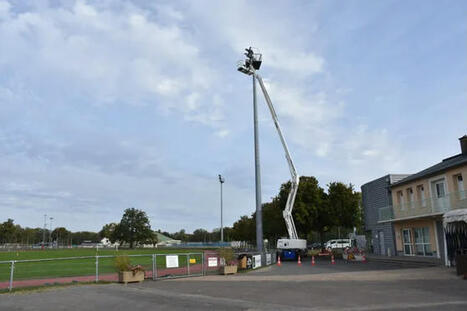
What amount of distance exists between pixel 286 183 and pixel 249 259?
70.5ft

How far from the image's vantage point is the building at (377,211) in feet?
120

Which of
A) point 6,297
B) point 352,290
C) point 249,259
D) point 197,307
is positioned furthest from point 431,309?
point 249,259

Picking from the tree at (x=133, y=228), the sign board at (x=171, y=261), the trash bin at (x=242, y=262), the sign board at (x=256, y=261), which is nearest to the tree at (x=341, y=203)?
the sign board at (x=256, y=261)

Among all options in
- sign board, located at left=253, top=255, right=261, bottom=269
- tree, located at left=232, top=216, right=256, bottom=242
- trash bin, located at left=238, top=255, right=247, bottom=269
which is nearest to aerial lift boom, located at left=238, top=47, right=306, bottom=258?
sign board, located at left=253, top=255, right=261, bottom=269

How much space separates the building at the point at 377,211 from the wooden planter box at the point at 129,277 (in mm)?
25823

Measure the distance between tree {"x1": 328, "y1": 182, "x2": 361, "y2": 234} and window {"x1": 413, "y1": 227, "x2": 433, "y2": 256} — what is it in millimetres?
11217

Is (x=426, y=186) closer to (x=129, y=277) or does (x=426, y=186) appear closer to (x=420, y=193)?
(x=420, y=193)

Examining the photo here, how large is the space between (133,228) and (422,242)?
9263 cm

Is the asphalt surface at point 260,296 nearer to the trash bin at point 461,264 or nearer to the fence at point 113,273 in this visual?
the trash bin at point 461,264

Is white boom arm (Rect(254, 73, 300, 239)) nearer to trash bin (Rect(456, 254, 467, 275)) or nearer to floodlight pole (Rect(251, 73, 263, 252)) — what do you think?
floodlight pole (Rect(251, 73, 263, 252))

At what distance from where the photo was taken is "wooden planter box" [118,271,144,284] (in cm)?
1728

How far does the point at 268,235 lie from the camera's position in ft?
232

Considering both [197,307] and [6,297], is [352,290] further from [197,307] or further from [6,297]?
[6,297]

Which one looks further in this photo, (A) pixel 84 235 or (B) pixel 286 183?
(A) pixel 84 235
